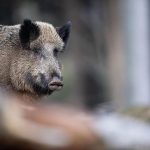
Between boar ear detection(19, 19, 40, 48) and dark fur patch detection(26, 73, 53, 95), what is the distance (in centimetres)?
29

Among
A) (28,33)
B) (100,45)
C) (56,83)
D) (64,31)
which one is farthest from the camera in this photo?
(100,45)

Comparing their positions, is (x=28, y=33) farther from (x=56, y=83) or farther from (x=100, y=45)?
(x=100, y=45)

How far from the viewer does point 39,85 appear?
6.90 metres

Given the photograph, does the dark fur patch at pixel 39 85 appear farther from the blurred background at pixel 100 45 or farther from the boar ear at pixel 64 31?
the blurred background at pixel 100 45

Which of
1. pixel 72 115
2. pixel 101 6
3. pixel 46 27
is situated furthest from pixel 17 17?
pixel 72 115

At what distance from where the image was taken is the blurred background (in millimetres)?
18875

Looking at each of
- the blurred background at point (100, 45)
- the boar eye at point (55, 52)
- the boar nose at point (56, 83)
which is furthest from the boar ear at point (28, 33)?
the blurred background at point (100, 45)

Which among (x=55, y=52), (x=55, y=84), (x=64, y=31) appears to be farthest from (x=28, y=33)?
(x=55, y=84)

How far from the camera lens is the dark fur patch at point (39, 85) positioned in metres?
6.74

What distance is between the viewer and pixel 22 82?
7016 millimetres

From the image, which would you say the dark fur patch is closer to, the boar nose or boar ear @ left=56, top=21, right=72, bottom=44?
the boar nose

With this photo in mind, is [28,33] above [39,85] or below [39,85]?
above

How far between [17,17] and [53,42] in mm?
12613

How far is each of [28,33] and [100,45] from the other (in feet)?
49.1
